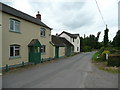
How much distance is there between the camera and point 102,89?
6.05 meters

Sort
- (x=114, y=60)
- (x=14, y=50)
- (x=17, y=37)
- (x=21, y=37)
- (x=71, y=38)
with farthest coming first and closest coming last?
A: (x=71, y=38) → (x=21, y=37) → (x=17, y=37) → (x=14, y=50) → (x=114, y=60)

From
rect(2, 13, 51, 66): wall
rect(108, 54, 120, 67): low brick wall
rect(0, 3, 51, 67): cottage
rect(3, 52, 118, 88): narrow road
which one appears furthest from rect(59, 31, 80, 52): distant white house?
rect(3, 52, 118, 88): narrow road

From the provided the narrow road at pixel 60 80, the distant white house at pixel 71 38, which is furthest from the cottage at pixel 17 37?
the distant white house at pixel 71 38

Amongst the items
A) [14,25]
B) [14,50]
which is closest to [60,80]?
[14,50]

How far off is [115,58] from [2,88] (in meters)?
11.3

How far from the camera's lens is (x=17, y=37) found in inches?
520

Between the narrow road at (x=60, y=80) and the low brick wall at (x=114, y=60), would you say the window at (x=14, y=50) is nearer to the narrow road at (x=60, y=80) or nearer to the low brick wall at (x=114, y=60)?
the narrow road at (x=60, y=80)

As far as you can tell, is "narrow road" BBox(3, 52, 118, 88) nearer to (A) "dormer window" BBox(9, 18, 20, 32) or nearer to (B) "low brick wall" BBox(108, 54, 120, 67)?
(B) "low brick wall" BBox(108, 54, 120, 67)

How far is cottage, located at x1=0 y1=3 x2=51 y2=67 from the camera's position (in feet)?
37.4

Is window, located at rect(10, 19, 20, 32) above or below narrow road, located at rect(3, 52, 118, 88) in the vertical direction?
above

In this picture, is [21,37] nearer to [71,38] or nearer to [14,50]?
[14,50]

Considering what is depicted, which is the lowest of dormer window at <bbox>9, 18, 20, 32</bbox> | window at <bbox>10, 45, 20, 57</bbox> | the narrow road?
the narrow road

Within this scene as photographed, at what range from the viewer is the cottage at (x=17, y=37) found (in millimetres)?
11386

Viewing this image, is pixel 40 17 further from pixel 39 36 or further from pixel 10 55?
pixel 10 55
